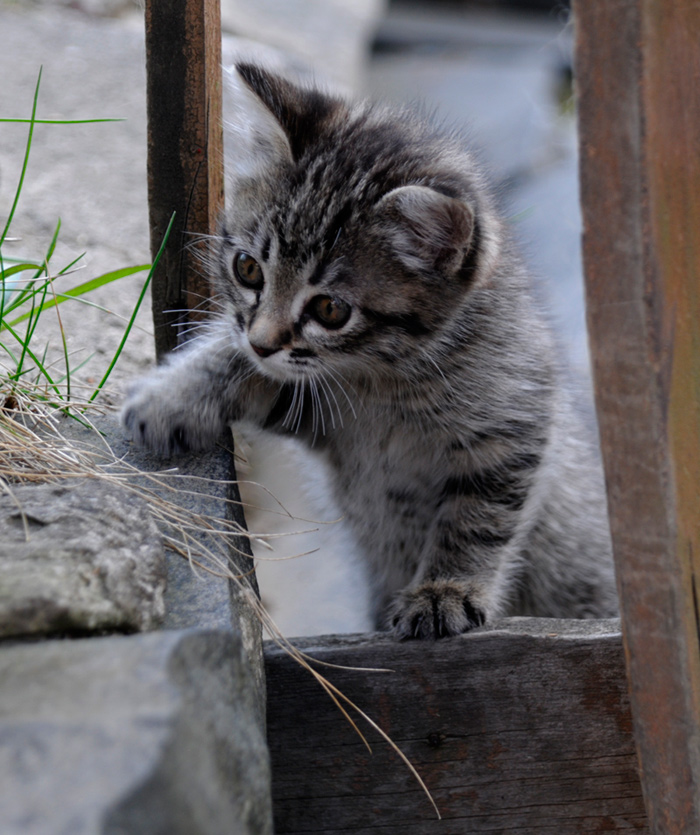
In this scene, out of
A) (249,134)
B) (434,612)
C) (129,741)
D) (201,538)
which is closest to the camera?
(129,741)

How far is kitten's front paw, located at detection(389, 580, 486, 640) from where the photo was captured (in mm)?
1898

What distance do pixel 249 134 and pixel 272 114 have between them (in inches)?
6.8

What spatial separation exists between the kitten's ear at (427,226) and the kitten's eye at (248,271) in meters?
0.34

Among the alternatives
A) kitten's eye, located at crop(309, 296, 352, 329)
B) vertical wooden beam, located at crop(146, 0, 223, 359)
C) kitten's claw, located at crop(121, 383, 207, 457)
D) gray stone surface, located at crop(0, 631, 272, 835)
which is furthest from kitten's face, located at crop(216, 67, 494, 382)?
gray stone surface, located at crop(0, 631, 272, 835)

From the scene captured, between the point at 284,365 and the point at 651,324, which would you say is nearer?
the point at 651,324

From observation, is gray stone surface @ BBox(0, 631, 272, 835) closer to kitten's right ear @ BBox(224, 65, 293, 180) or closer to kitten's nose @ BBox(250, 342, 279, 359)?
kitten's nose @ BBox(250, 342, 279, 359)

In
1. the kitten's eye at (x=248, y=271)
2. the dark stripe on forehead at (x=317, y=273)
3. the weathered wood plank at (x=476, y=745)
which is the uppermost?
the kitten's eye at (x=248, y=271)

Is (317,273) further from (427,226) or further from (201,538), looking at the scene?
(201,538)

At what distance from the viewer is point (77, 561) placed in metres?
1.25

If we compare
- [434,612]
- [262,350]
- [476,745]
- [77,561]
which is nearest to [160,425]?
[262,350]

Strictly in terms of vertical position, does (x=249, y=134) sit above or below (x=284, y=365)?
above

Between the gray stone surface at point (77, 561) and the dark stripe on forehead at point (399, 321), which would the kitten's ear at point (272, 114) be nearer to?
the dark stripe on forehead at point (399, 321)

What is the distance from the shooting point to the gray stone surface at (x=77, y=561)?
3.73 feet

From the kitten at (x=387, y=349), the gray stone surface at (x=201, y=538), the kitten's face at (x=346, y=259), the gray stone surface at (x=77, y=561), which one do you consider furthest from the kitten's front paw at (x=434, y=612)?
the gray stone surface at (x=77, y=561)
